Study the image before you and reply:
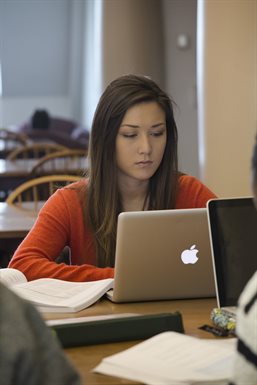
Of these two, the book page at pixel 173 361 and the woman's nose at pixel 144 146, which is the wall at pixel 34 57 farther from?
the book page at pixel 173 361

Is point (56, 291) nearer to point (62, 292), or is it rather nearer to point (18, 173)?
point (62, 292)

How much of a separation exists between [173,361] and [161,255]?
19.9 inches

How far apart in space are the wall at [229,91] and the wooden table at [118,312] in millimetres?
2291

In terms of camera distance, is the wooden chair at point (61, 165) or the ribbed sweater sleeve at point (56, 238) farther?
the wooden chair at point (61, 165)

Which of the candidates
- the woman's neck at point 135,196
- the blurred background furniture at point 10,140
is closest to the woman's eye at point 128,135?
the woman's neck at point 135,196

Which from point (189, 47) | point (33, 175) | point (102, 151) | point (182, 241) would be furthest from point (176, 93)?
point (182, 241)

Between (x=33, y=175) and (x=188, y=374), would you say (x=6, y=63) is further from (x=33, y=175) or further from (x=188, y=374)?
(x=188, y=374)

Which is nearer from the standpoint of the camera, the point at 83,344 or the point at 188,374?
the point at 188,374

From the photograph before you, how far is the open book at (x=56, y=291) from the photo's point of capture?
188cm

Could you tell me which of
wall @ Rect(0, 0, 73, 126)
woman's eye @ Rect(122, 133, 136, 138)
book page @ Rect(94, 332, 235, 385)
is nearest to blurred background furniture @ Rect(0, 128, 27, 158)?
wall @ Rect(0, 0, 73, 126)

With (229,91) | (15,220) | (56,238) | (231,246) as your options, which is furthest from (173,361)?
(229,91)

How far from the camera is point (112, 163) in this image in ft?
7.91

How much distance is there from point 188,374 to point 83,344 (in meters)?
0.32

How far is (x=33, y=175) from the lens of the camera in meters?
4.87
